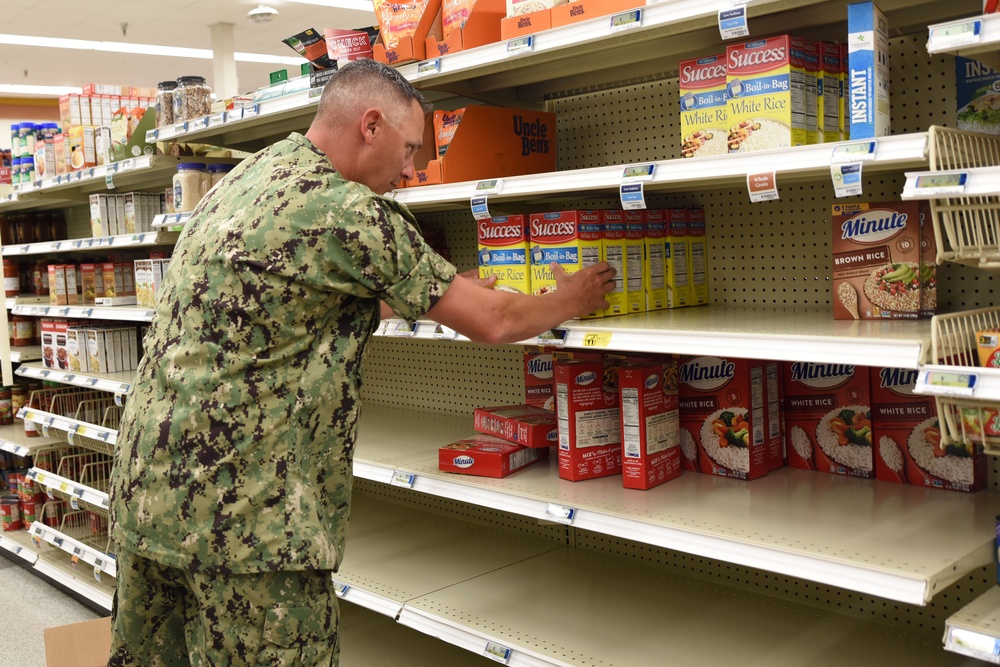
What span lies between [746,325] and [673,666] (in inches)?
33.6

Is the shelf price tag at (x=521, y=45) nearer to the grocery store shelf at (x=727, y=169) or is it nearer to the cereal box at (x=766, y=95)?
the grocery store shelf at (x=727, y=169)

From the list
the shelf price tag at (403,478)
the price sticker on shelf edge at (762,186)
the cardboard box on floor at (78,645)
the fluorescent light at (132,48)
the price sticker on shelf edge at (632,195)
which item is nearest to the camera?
the price sticker on shelf edge at (762,186)

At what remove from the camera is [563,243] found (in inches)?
92.1

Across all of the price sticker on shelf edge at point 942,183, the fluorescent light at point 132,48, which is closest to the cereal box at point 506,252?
the price sticker on shelf edge at point 942,183

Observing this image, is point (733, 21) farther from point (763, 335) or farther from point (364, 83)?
point (364, 83)

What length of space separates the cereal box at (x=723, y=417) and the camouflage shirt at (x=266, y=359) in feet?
2.69

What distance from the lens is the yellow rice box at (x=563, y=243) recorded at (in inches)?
90.6

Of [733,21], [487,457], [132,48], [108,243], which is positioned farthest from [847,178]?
[132,48]

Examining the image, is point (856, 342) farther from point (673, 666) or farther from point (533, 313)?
point (673, 666)

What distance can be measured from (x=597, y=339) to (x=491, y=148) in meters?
0.79

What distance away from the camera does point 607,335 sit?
83.7 inches

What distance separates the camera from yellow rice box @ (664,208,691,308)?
2500 millimetres

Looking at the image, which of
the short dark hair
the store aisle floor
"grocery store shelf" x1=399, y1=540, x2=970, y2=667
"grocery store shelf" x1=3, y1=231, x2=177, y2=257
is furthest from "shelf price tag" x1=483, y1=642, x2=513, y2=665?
the store aisle floor

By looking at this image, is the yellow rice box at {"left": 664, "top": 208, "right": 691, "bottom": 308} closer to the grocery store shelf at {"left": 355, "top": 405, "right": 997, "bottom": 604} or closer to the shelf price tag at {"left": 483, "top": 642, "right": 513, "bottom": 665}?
the grocery store shelf at {"left": 355, "top": 405, "right": 997, "bottom": 604}
